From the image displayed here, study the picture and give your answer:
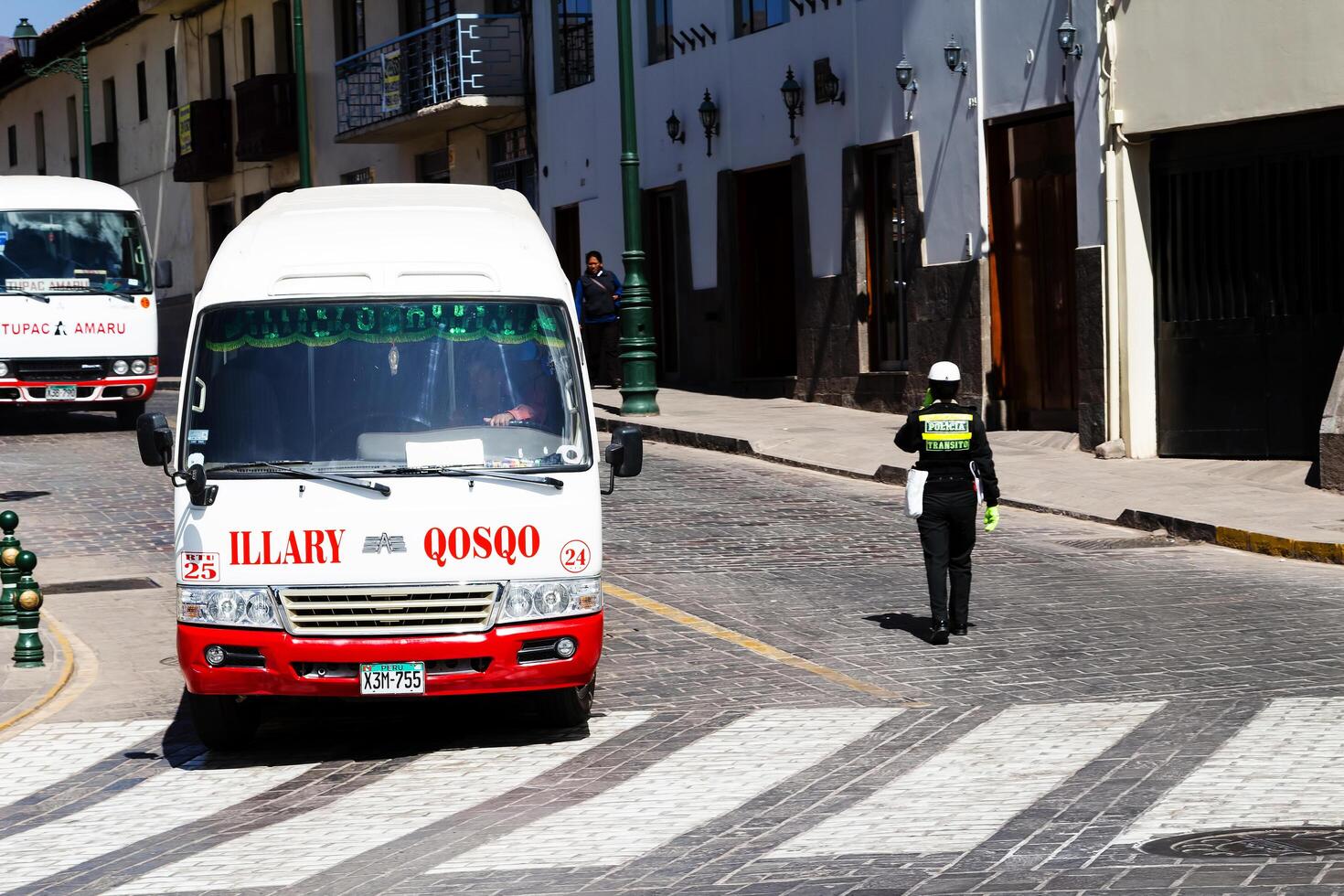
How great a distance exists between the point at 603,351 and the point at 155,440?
19.7 m

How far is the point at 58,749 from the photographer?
9.66 m

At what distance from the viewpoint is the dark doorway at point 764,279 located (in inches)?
1083

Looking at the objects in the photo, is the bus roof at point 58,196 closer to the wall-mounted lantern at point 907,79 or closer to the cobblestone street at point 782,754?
the wall-mounted lantern at point 907,79

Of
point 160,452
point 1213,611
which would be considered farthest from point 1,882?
point 1213,611

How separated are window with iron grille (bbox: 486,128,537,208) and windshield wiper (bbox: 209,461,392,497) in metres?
23.8

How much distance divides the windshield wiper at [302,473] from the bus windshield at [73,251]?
48.7ft

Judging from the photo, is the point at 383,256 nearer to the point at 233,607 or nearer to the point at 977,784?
the point at 233,607

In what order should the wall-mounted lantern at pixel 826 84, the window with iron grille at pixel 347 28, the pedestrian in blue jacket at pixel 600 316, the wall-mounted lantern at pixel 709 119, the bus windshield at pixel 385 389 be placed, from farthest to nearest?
the window with iron grille at pixel 347 28 → the pedestrian in blue jacket at pixel 600 316 → the wall-mounted lantern at pixel 709 119 → the wall-mounted lantern at pixel 826 84 → the bus windshield at pixel 385 389

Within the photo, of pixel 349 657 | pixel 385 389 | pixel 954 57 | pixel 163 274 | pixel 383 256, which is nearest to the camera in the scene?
pixel 349 657

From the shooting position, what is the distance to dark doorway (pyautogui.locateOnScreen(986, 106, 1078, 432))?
71.7 ft

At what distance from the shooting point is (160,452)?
948 cm

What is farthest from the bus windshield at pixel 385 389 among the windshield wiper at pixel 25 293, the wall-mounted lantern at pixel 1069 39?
the windshield wiper at pixel 25 293

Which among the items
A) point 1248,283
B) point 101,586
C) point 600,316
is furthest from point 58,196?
point 1248,283

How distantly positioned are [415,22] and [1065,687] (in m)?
27.7
